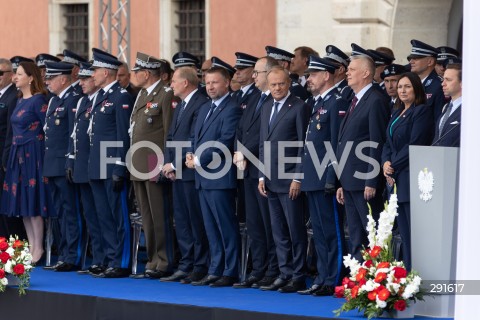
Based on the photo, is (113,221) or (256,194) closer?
(256,194)

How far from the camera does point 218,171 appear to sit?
39.1 feet

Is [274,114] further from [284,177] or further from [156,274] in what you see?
[156,274]

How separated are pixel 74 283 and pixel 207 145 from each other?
1704mm

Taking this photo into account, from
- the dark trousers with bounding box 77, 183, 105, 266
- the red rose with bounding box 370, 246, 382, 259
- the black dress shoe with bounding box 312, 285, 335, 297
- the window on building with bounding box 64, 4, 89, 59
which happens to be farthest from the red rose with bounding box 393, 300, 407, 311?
the window on building with bounding box 64, 4, 89, 59

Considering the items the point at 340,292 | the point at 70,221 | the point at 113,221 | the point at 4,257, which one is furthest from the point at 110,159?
the point at 340,292

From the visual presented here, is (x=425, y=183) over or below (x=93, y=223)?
over

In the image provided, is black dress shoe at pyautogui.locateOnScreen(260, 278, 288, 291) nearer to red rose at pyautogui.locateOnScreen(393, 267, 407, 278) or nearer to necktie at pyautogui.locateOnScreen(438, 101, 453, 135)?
red rose at pyautogui.locateOnScreen(393, 267, 407, 278)

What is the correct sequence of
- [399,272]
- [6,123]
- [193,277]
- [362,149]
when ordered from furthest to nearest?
[6,123], [193,277], [362,149], [399,272]

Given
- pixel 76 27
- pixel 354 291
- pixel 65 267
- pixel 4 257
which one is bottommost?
pixel 65 267

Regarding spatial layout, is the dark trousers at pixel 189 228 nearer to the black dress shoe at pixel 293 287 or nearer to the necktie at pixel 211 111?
the necktie at pixel 211 111

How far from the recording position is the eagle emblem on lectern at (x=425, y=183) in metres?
9.62

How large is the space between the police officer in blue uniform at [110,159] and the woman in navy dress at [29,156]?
92 cm

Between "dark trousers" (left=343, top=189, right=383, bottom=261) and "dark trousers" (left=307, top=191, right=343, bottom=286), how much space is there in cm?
26

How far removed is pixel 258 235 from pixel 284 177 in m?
0.69
